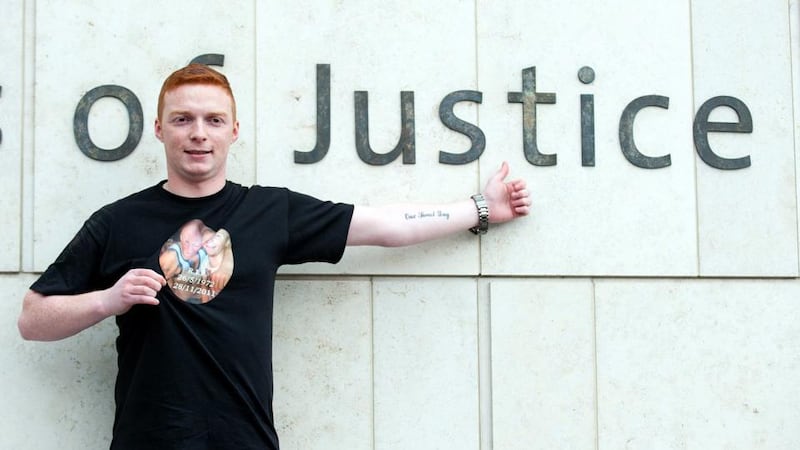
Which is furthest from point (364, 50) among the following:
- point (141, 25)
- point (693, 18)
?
point (693, 18)

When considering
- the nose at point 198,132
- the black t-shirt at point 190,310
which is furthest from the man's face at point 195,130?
the black t-shirt at point 190,310

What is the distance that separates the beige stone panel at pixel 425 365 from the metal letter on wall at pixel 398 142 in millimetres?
448

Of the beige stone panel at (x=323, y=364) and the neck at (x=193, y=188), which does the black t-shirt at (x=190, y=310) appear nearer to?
the neck at (x=193, y=188)

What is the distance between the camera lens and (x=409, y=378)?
322 cm

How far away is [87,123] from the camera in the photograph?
3.15 meters

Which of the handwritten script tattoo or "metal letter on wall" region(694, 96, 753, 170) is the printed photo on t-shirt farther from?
"metal letter on wall" region(694, 96, 753, 170)

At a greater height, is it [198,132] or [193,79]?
[193,79]

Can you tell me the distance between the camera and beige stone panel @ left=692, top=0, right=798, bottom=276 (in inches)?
133

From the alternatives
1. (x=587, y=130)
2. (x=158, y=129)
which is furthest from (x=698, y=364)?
(x=158, y=129)

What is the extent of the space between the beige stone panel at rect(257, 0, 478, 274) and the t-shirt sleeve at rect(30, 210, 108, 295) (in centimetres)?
66

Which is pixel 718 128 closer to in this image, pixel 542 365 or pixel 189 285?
pixel 542 365

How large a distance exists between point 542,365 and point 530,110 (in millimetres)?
949

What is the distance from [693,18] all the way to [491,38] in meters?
0.80

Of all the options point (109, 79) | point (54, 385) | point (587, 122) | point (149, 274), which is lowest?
point (54, 385)
